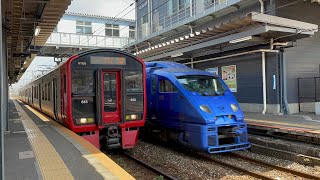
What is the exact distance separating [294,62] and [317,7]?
3.27 metres

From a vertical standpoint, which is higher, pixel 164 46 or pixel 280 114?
pixel 164 46

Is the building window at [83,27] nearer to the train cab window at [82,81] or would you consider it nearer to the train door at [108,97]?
the train door at [108,97]

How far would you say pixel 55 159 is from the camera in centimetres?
616

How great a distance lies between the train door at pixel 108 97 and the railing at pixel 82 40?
21615 millimetres

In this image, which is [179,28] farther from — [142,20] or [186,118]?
[186,118]

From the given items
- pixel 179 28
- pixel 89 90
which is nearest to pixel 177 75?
pixel 89 90

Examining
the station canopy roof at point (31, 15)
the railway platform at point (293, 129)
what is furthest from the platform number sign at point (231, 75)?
the station canopy roof at point (31, 15)

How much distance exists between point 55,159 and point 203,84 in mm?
5539

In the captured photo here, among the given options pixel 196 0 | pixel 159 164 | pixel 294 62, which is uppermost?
pixel 196 0

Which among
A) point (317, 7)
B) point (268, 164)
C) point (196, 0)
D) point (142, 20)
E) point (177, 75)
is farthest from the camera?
point (142, 20)

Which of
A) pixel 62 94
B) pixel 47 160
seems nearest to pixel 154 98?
pixel 62 94

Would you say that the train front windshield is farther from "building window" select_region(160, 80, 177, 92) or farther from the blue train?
"building window" select_region(160, 80, 177, 92)

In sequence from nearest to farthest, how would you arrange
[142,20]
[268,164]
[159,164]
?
[268,164]
[159,164]
[142,20]

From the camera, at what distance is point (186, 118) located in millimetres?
9688
